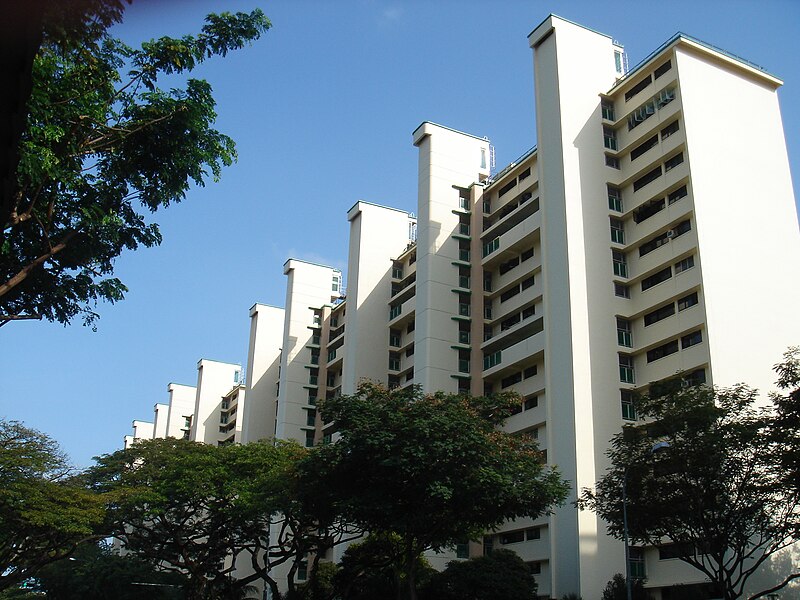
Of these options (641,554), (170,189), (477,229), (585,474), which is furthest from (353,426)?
(477,229)

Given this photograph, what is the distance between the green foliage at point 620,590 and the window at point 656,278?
14382 millimetres

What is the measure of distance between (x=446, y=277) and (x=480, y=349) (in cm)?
493

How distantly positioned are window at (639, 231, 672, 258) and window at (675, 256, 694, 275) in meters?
1.43

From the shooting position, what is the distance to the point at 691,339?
3912 cm

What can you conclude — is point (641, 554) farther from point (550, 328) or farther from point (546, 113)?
point (546, 113)

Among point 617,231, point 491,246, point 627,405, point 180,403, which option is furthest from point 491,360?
point 180,403

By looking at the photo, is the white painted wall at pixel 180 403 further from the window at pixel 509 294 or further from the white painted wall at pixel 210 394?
the window at pixel 509 294

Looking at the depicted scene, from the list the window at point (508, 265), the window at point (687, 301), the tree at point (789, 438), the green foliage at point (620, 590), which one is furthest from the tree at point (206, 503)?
the tree at point (789, 438)

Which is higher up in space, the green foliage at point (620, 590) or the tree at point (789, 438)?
the tree at point (789, 438)

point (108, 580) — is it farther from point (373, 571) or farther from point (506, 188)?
point (506, 188)

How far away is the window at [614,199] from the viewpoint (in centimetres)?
4475

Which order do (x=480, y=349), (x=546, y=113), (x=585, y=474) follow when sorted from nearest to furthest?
(x=585, y=474) < (x=546, y=113) < (x=480, y=349)

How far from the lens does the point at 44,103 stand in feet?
49.0

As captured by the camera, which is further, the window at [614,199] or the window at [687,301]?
the window at [614,199]
